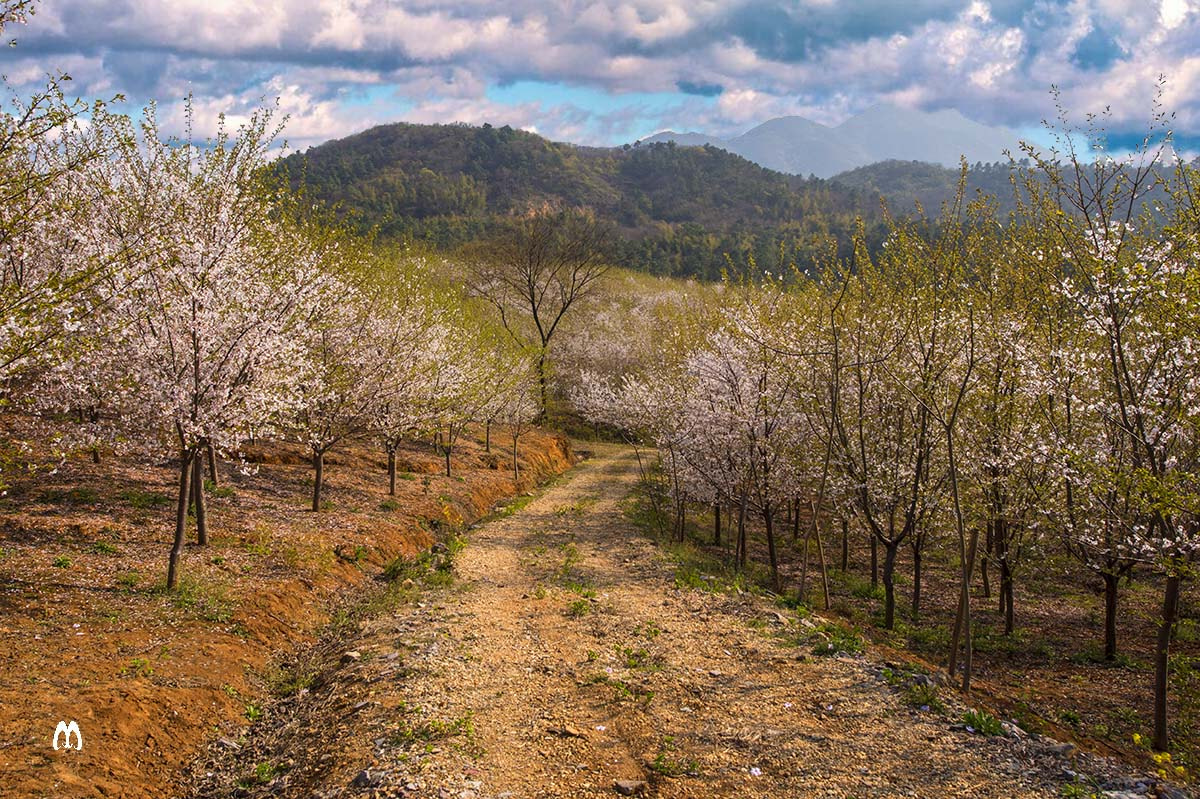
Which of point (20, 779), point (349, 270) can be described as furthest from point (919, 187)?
point (20, 779)

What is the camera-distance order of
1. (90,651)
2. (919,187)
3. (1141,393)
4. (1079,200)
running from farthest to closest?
1. (919,187)
2. (1079,200)
3. (1141,393)
4. (90,651)

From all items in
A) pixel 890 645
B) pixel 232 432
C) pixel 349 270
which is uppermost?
pixel 349 270

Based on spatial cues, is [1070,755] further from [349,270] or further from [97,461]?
[97,461]

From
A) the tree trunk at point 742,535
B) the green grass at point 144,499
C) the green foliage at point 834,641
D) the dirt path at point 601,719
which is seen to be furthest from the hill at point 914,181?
the green grass at point 144,499

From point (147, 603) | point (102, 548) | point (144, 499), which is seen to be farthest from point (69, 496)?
point (147, 603)

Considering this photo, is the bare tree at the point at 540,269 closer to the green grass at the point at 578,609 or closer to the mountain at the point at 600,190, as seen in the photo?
the mountain at the point at 600,190

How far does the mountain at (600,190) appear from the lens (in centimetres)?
8824

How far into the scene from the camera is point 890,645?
11.8 metres

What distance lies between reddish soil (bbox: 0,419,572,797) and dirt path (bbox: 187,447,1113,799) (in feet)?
2.69

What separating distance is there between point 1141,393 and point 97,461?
19918mm

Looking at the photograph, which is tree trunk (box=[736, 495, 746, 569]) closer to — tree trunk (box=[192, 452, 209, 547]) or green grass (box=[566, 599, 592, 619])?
green grass (box=[566, 599, 592, 619])

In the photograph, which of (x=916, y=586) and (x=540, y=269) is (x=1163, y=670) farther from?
(x=540, y=269)

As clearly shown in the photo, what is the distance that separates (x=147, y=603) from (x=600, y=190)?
13451cm

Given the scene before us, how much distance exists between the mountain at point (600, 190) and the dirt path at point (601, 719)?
6873 cm
